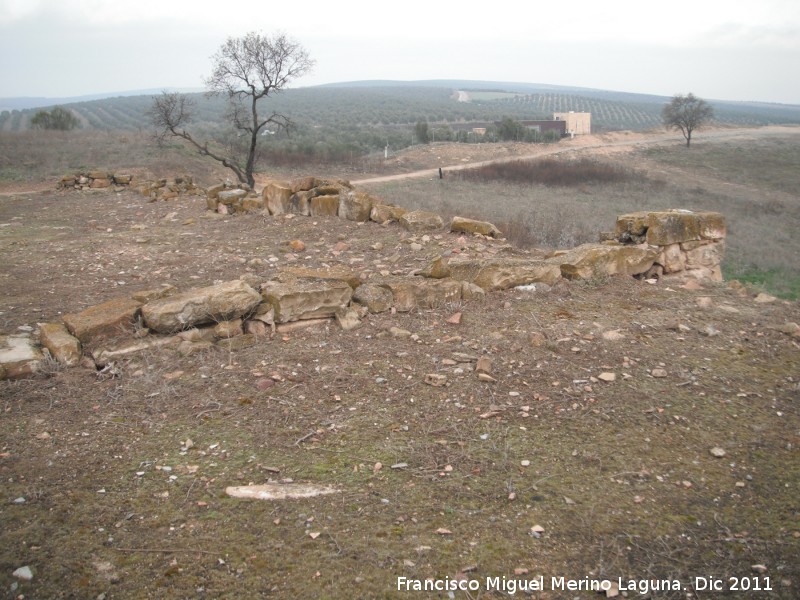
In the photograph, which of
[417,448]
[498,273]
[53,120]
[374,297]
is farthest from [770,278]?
[53,120]

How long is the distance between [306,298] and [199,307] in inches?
40.1

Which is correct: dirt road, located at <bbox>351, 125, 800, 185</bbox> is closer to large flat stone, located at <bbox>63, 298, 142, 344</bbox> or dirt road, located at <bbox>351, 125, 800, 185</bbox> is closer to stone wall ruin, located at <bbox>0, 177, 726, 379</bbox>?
stone wall ruin, located at <bbox>0, 177, 726, 379</bbox>

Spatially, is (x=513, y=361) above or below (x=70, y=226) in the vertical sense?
below

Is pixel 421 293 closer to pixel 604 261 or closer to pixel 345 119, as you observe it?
pixel 604 261

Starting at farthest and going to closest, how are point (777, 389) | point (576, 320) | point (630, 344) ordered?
point (576, 320) < point (630, 344) < point (777, 389)

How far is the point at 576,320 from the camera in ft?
19.1

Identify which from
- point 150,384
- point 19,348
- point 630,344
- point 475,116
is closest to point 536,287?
point 630,344

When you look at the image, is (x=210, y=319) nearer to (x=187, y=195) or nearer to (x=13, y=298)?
(x=13, y=298)

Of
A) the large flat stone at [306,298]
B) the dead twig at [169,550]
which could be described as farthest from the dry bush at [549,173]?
A: the dead twig at [169,550]

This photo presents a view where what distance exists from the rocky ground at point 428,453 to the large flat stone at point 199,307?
1.23ft

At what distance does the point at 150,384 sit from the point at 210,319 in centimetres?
99

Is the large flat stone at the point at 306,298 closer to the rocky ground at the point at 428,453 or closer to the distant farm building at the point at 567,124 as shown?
the rocky ground at the point at 428,453

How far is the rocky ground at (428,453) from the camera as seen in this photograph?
9.37ft

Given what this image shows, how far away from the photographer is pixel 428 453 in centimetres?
378
